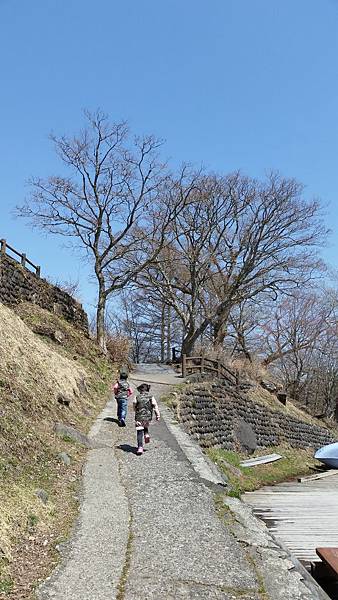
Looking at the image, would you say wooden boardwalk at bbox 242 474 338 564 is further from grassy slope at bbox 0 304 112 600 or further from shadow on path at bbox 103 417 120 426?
grassy slope at bbox 0 304 112 600

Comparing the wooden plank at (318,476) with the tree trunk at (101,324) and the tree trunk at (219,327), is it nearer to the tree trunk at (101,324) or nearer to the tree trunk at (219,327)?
the tree trunk at (101,324)

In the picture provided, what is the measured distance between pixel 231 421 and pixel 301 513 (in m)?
8.19

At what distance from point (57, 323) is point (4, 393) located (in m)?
11.3

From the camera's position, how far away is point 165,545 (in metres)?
5.71

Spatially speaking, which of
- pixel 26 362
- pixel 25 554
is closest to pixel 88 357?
pixel 26 362

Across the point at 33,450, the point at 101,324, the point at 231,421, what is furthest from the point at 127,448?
the point at 101,324

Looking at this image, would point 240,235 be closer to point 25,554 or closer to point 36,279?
point 36,279

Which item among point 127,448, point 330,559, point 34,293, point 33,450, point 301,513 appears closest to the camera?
point 330,559

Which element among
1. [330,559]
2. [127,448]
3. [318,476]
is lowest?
[318,476]

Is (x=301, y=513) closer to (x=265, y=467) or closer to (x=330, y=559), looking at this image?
(x=330, y=559)

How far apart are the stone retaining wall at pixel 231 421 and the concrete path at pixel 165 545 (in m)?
6.81

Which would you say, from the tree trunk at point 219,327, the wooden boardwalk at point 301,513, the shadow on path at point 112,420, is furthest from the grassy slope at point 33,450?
Result: the tree trunk at point 219,327

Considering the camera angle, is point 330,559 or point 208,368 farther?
point 208,368

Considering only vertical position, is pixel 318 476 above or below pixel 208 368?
below
